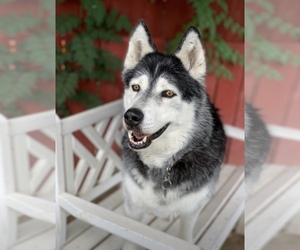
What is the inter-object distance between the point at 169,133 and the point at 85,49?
1.04 ft

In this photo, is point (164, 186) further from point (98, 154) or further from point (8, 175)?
point (8, 175)

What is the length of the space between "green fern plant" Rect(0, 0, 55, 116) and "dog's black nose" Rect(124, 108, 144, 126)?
0.28m

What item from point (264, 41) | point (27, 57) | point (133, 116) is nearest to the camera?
point (133, 116)

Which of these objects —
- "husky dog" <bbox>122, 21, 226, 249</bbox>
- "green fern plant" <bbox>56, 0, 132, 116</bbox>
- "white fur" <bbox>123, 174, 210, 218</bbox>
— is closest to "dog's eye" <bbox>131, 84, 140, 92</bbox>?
"husky dog" <bbox>122, 21, 226, 249</bbox>

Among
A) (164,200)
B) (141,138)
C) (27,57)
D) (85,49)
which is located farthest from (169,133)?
(27,57)

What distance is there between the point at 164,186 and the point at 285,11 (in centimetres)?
52

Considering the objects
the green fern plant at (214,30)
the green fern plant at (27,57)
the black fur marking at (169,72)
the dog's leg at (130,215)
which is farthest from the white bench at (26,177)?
the green fern plant at (214,30)

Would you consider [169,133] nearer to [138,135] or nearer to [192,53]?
[138,135]

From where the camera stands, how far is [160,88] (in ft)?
3.00

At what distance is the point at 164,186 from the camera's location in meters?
1.04

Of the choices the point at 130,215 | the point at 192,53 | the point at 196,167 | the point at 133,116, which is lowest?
the point at 130,215

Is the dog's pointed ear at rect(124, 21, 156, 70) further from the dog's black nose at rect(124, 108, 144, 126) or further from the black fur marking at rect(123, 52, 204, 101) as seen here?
the dog's black nose at rect(124, 108, 144, 126)

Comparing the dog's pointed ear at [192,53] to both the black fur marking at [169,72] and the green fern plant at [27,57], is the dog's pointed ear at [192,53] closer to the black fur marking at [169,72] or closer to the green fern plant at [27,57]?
the black fur marking at [169,72]

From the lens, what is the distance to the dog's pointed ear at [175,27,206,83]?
92 centimetres
